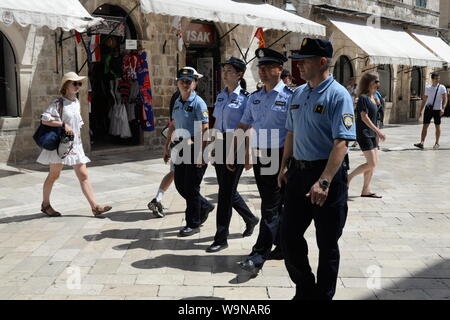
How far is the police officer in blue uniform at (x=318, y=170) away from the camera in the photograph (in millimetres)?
3160

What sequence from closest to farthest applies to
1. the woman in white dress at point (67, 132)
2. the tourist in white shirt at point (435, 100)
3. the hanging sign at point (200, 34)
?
the woman in white dress at point (67, 132)
the tourist in white shirt at point (435, 100)
the hanging sign at point (200, 34)

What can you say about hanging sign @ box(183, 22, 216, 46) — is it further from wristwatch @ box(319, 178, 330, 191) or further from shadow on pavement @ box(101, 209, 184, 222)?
wristwatch @ box(319, 178, 330, 191)

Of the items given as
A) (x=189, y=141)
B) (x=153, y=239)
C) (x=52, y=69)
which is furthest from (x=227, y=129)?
(x=52, y=69)

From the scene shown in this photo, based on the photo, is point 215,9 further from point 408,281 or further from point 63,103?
point 408,281

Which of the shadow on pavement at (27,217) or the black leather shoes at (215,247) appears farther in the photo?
the shadow on pavement at (27,217)

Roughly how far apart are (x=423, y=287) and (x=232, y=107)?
7.62 ft

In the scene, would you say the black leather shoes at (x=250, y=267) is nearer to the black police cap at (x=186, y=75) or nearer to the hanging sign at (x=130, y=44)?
the black police cap at (x=186, y=75)

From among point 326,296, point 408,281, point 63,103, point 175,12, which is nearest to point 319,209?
point 326,296

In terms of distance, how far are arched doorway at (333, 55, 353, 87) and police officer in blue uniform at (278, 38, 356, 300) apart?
53.8 feet

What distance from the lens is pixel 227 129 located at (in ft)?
16.5

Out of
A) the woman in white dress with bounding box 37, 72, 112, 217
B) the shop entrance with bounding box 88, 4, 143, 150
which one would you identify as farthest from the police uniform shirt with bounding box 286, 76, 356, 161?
the shop entrance with bounding box 88, 4, 143, 150

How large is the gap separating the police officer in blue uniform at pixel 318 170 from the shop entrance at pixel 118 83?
8.85m

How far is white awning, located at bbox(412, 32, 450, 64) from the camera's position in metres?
21.2

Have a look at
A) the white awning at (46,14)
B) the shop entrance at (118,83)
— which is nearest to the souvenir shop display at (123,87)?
the shop entrance at (118,83)
